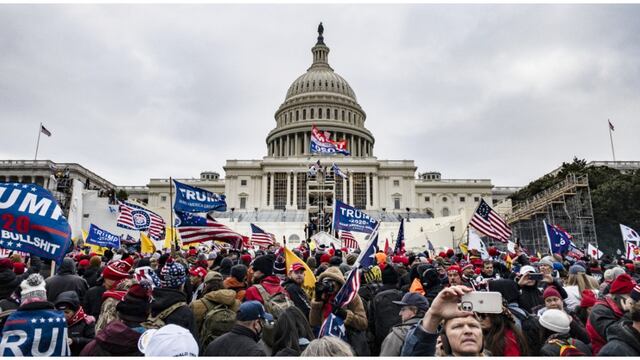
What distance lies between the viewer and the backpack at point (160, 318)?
3.72 m

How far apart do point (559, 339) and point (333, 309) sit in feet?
6.58

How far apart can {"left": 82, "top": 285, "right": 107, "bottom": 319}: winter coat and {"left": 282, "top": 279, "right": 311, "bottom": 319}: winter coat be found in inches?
105

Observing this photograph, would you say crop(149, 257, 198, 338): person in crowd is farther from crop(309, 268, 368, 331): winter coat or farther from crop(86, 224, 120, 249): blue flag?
crop(86, 224, 120, 249): blue flag

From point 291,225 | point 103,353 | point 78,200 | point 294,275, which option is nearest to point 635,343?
point 294,275

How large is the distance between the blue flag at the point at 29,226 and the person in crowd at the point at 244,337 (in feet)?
12.4

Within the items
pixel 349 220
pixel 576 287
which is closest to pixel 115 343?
pixel 576 287

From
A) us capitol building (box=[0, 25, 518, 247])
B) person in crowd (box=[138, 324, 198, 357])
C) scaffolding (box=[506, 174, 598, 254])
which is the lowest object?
person in crowd (box=[138, 324, 198, 357])

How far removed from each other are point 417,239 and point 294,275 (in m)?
35.8

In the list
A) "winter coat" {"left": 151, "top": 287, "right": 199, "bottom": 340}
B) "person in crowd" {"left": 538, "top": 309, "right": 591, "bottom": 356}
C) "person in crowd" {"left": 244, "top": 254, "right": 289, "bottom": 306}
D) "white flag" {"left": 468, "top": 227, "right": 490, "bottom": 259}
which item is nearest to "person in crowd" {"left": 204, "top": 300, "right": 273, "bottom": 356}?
"winter coat" {"left": 151, "top": 287, "right": 199, "bottom": 340}

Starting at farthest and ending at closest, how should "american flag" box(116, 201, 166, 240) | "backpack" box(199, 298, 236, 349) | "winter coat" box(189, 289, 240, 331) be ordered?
"american flag" box(116, 201, 166, 240) → "winter coat" box(189, 289, 240, 331) → "backpack" box(199, 298, 236, 349)

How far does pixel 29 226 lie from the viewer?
6031mm

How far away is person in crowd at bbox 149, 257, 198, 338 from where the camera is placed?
405 cm

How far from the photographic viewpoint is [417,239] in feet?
131

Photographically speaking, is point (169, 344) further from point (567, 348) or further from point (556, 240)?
point (556, 240)
